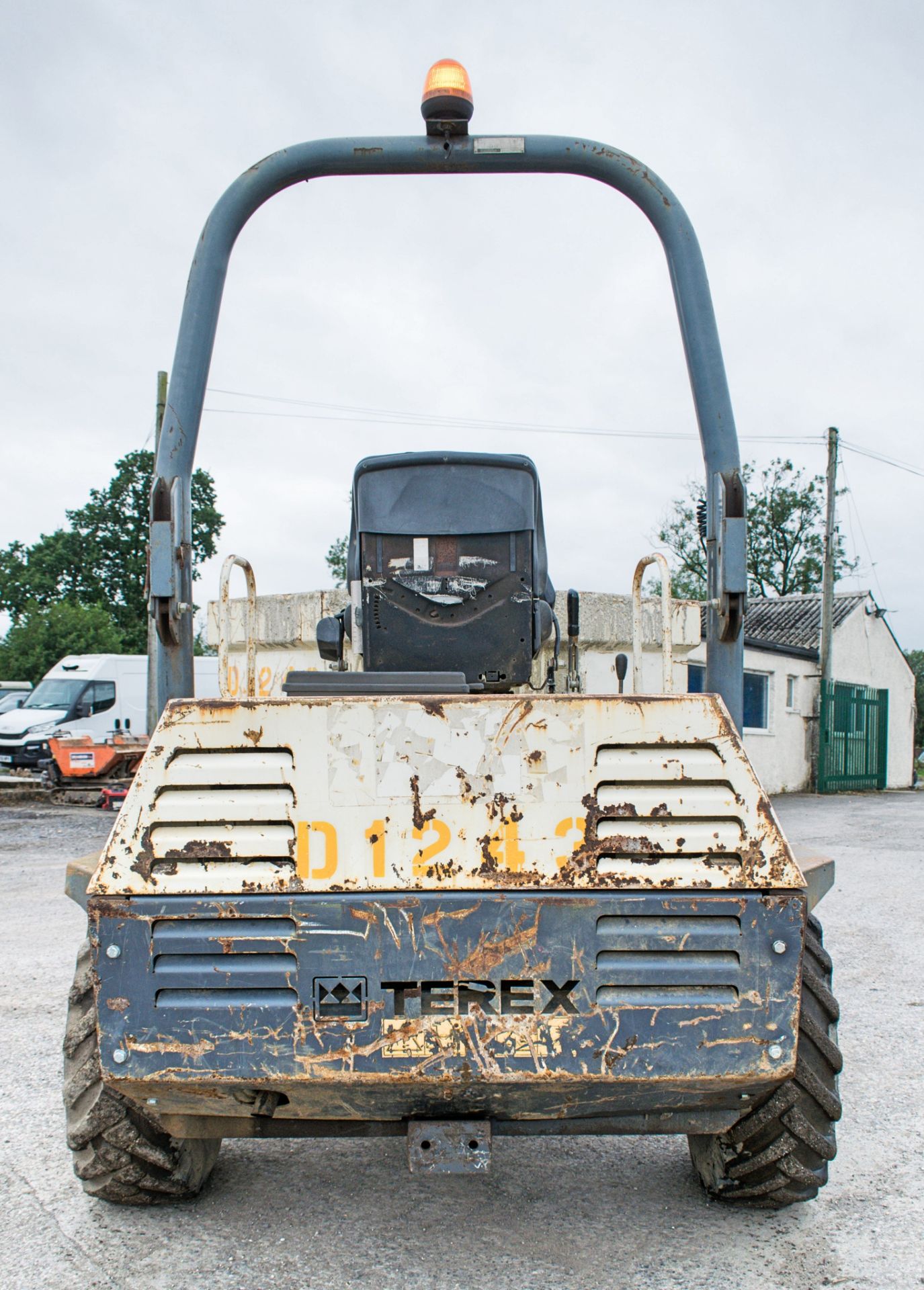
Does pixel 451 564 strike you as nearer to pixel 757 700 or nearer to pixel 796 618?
pixel 757 700

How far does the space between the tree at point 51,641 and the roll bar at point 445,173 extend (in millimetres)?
49183

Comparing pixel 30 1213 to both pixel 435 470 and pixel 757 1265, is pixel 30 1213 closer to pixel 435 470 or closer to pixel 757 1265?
pixel 757 1265

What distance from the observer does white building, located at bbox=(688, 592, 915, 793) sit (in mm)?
24641

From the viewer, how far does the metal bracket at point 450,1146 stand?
9.22 ft

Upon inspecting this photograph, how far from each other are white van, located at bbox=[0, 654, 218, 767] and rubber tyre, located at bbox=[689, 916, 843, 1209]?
22268 millimetres

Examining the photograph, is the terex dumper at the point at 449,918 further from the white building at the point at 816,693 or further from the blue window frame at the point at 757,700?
the blue window frame at the point at 757,700

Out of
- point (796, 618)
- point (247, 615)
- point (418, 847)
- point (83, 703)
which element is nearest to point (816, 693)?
point (796, 618)

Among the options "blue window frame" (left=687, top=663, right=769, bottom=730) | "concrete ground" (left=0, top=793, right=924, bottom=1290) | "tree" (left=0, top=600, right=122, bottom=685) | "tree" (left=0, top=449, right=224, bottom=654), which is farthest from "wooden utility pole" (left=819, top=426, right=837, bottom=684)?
"tree" (left=0, top=449, right=224, bottom=654)

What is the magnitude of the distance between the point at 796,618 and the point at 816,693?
24.0 feet

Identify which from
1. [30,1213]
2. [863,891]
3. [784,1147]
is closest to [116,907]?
[30,1213]

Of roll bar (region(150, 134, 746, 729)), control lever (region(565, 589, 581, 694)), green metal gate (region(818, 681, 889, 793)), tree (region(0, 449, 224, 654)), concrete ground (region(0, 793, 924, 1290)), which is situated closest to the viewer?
concrete ground (region(0, 793, 924, 1290))

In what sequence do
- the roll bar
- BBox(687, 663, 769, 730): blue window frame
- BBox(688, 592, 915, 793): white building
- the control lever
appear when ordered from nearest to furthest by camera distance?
the roll bar, the control lever, BBox(687, 663, 769, 730): blue window frame, BBox(688, 592, 915, 793): white building

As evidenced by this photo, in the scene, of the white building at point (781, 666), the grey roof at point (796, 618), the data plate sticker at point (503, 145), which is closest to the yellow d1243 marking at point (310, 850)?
the data plate sticker at point (503, 145)

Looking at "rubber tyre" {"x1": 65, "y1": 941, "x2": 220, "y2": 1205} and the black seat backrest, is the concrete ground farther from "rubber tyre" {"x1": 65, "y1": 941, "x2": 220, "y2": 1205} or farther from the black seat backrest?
the black seat backrest
